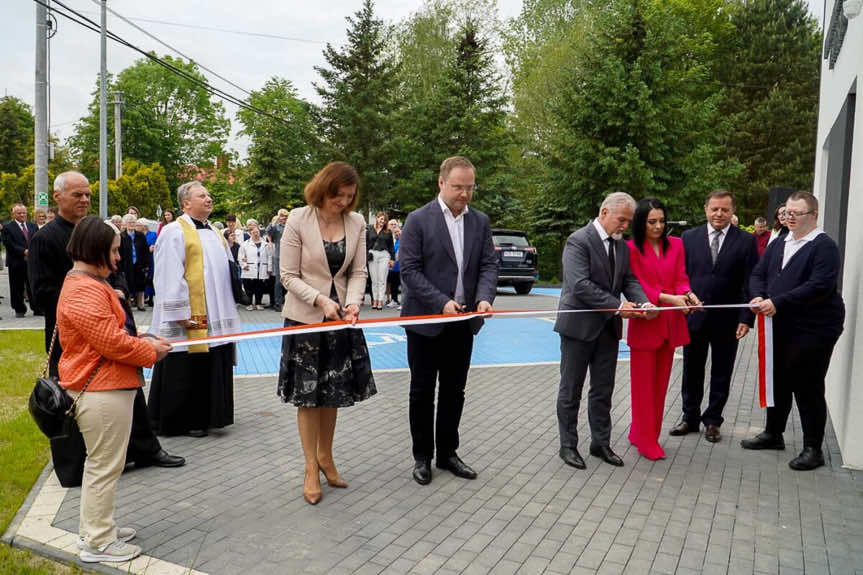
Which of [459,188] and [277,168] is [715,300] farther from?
[277,168]

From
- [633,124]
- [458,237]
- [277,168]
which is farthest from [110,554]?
[277,168]

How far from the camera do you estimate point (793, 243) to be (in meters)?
5.61

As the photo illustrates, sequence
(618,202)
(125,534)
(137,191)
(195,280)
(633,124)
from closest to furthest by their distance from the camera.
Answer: (125,534) < (618,202) < (195,280) < (633,124) < (137,191)

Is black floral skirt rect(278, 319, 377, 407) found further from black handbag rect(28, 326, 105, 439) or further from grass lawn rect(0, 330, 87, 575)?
grass lawn rect(0, 330, 87, 575)

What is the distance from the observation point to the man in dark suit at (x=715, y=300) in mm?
6113

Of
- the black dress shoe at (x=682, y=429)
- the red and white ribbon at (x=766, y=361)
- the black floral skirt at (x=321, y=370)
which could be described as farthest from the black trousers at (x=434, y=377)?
the red and white ribbon at (x=766, y=361)

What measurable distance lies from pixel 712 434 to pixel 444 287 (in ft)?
9.62

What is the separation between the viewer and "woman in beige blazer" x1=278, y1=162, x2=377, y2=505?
4.45 m

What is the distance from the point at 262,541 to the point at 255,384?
170 inches

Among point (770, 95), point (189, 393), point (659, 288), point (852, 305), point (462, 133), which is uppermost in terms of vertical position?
point (770, 95)

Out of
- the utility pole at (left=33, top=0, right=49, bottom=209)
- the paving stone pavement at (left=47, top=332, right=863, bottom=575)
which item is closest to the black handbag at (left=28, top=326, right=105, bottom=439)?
the paving stone pavement at (left=47, top=332, right=863, bottom=575)

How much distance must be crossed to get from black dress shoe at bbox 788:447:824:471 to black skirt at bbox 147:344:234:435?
15.1ft

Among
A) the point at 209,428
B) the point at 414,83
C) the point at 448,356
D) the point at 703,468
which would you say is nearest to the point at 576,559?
the point at 448,356

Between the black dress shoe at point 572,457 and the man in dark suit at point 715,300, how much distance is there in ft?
4.60
